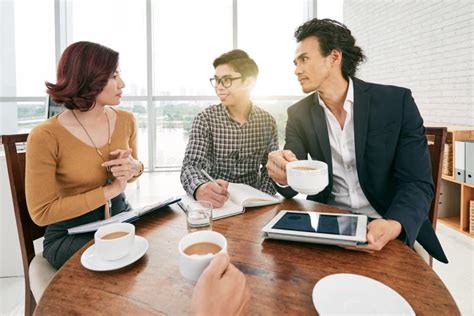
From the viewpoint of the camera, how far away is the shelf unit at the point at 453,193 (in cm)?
293

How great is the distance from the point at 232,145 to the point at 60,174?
870 millimetres

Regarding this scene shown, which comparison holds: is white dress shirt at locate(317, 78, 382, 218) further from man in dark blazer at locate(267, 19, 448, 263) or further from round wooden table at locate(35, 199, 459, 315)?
round wooden table at locate(35, 199, 459, 315)

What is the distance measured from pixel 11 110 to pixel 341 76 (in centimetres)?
554

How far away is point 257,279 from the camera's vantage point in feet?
2.35

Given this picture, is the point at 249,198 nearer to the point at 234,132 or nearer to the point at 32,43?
the point at 234,132

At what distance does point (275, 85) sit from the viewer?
213 inches

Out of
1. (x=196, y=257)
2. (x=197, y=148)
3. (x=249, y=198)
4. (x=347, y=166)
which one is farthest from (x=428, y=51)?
(x=196, y=257)

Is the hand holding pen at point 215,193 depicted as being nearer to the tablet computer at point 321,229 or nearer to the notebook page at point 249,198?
the notebook page at point 249,198

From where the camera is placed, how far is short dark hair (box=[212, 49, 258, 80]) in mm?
1780

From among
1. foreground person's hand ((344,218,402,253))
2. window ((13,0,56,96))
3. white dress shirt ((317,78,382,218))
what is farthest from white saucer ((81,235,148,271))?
window ((13,0,56,96))

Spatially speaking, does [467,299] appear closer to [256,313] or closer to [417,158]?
[417,158]

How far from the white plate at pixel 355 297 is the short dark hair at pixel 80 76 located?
50.1 inches

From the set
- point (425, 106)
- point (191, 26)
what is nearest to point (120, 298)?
point (425, 106)

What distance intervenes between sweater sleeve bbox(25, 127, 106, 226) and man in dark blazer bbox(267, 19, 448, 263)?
789 millimetres
